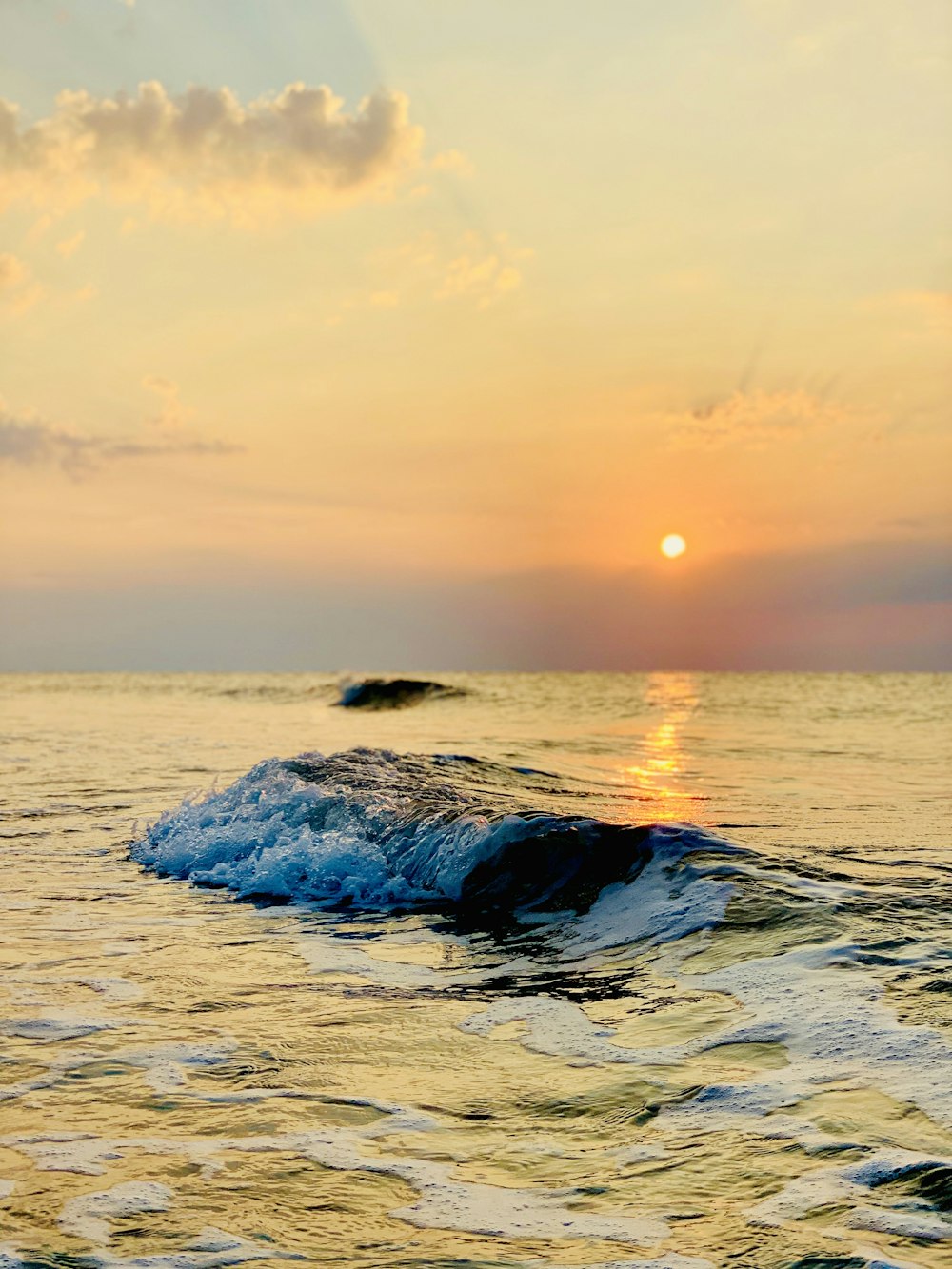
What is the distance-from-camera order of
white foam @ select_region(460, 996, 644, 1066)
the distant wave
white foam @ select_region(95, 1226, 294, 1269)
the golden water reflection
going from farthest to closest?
the distant wave < the golden water reflection < white foam @ select_region(460, 996, 644, 1066) < white foam @ select_region(95, 1226, 294, 1269)

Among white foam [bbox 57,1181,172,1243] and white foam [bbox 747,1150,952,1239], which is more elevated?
white foam [bbox 57,1181,172,1243]

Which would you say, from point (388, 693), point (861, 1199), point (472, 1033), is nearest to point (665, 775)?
point (472, 1033)

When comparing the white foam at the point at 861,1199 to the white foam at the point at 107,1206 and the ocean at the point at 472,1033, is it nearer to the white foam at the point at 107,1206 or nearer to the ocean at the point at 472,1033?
the ocean at the point at 472,1033

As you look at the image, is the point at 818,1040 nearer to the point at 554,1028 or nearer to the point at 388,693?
the point at 554,1028

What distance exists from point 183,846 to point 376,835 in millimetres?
2068

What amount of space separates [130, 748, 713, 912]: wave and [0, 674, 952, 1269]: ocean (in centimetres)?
5

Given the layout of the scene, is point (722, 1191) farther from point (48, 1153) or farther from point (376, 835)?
point (376, 835)

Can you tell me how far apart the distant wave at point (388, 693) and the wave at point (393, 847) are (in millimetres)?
34791

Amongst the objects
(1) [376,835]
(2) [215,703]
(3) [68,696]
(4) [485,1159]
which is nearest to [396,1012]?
(4) [485,1159]

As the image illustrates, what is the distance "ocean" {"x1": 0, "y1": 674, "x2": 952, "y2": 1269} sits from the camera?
12.4 feet

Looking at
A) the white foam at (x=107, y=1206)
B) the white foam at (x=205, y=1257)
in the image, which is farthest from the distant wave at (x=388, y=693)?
the white foam at (x=205, y=1257)

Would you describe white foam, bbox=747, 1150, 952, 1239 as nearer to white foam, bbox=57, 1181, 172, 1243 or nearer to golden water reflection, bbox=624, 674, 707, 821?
white foam, bbox=57, 1181, 172, 1243

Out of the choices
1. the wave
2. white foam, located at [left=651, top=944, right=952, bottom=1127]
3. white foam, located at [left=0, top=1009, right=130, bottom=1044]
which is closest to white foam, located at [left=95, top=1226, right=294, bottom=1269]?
white foam, located at [left=651, top=944, right=952, bottom=1127]

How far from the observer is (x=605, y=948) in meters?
7.64
